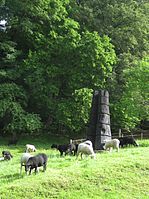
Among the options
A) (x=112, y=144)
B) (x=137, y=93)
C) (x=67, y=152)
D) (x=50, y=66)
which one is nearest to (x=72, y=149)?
(x=67, y=152)

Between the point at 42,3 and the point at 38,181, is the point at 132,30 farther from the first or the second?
the point at 38,181

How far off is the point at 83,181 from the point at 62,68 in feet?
67.8

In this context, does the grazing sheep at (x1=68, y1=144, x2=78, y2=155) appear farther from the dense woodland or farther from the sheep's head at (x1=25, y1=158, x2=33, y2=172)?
the dense woodland

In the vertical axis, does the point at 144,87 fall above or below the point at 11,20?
below

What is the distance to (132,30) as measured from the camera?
36.9m

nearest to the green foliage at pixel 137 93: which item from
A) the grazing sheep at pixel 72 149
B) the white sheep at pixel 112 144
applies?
the white sheep at pixel 112 144

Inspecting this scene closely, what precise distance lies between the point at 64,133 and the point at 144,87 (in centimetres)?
1010

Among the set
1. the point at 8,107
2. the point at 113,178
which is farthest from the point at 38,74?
the point at 113,178

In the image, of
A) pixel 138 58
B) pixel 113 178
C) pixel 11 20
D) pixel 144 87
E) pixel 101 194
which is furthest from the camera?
pixel 138 58

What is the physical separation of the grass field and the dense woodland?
609 inches

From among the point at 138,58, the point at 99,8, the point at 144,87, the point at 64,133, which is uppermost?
the point at 99,8

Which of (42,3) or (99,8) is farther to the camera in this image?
(99,8)

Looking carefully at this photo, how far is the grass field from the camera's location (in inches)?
482

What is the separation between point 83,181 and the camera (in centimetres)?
1316
